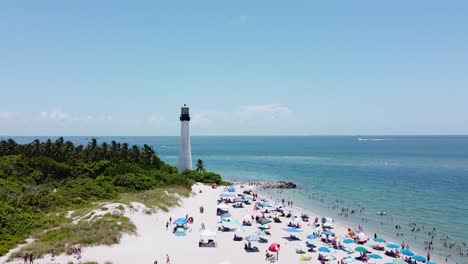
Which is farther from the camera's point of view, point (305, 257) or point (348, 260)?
point (305, 257)

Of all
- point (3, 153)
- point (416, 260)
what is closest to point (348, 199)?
point (416, 260)

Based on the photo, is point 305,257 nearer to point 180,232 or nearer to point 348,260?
point 348,260

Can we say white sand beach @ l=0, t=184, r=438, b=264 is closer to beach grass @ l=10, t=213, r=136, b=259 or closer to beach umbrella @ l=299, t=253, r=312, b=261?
beach umbrella @ l=299, t=253, r=312, b=261

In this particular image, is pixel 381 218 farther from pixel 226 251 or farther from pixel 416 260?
pixel 226 251

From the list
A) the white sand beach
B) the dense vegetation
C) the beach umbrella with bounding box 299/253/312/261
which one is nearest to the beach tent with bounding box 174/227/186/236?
the white sand beach

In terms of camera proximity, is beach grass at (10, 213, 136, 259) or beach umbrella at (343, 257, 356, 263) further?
beach umbrella at (343, 257, 356, 263)

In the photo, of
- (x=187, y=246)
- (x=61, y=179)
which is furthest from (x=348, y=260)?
(x=61, y=179)

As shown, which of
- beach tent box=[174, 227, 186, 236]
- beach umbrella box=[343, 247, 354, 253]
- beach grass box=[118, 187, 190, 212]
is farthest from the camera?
beach grass box=[118, 187, 190, 212]
